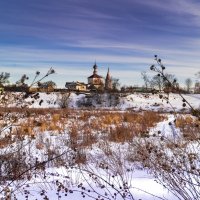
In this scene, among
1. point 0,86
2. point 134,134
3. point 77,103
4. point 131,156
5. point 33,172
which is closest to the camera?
point 0,86

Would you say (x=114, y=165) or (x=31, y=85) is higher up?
(x=31, y=85)

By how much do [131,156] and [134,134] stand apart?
10.8 feet

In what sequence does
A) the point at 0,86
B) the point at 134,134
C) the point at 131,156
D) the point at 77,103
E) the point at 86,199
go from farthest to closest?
the point at 77,103 → the point at 134,134 → the point at 131,156 → the point at 86,199 → the point at 0,86

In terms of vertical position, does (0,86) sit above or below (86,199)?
above

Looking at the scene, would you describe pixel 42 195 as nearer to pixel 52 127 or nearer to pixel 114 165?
pixel 114 165

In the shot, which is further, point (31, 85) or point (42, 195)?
point (42, 195)

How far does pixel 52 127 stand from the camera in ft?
43.8

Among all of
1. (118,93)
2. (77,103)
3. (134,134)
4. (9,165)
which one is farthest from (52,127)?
(118,93)

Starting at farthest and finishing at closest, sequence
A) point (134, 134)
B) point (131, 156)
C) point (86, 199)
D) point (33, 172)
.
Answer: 1. point (134, 134)
2. point (131, 156)
3. point (33, 172)
4. point (86, 199)

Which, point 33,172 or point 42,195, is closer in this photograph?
point 42,195

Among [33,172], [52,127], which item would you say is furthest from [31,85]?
[52,127]

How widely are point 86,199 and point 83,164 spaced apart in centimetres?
204

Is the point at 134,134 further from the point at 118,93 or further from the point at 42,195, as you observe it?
the point at 118,93

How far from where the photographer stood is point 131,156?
7367mm
